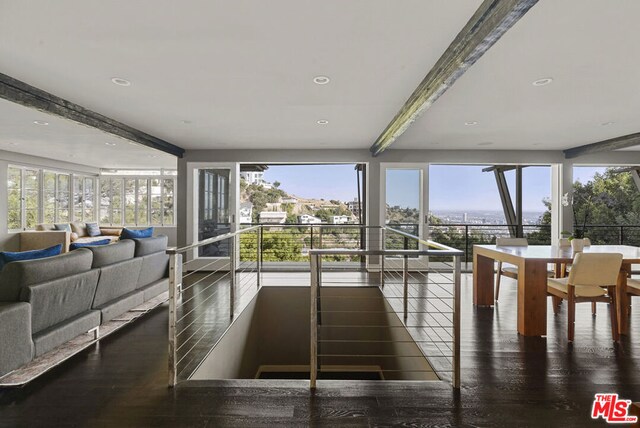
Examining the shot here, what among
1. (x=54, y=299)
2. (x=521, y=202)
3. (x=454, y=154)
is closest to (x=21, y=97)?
(x=54, y=299)

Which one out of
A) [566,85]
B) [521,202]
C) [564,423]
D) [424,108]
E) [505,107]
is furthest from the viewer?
[521,202]

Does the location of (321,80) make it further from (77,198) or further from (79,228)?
(77,198)

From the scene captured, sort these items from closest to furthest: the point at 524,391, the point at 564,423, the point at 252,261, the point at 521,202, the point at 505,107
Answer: the point at 564,423 < the point at 524,391 < the point at 505,107 < the point at 252,261 < the point at 521,202

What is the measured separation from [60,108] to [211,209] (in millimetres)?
2937

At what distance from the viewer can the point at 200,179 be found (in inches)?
242

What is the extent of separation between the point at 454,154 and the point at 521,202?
8.72 feet

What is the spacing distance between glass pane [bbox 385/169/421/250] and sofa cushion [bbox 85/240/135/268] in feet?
13.3

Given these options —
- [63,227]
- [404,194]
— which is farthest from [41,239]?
[404,194]

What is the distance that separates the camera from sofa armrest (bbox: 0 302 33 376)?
2.11 metres

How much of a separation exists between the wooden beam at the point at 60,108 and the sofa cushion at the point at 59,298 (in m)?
1.69

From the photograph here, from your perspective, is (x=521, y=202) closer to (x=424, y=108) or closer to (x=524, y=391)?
(x=424, y=108)

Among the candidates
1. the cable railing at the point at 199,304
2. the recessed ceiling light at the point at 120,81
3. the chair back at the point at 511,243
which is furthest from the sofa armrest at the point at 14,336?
the chair back at the point at 511,243

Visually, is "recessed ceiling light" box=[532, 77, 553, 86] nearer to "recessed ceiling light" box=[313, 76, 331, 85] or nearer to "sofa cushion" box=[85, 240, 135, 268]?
"recessed ceiling light" box=[313, 76, 331, 85]

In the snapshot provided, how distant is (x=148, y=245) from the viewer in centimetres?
418
